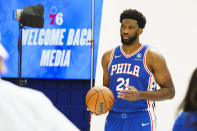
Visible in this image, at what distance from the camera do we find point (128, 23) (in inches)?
144

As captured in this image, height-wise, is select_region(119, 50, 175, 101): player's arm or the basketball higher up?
select_region(119, 50, 175, 101): player's arm

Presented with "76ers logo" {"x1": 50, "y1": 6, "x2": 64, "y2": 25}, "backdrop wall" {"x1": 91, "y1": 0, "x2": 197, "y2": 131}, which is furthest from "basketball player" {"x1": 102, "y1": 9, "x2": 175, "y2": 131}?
"76ers logo" {"x1": 50, "y1": 6, "x2": 64, "y2": 25}

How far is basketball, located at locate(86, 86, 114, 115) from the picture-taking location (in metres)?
3.40

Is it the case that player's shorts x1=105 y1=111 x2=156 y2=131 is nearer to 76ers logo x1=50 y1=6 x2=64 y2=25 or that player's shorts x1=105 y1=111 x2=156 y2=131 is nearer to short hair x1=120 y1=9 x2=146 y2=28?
short hair x1=120 y1=9 x2=146 y2=28

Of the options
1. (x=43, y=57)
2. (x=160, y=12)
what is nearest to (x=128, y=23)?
(x=160, y=12)

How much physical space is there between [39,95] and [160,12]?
3.77 metres

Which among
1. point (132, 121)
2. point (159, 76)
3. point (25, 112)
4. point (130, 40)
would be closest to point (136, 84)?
point (159, 76)

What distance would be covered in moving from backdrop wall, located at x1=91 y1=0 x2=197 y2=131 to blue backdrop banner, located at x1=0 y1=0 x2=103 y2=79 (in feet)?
2.81

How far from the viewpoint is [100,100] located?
345 cm

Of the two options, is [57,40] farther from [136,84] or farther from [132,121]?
[132,121]

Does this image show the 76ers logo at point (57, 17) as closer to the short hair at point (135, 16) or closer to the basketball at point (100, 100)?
the short hair at point (135, 16)

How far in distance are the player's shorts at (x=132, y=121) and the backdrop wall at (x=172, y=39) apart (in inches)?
49.7

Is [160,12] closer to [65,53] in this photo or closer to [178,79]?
[178,79]

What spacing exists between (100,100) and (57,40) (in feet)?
8.27
